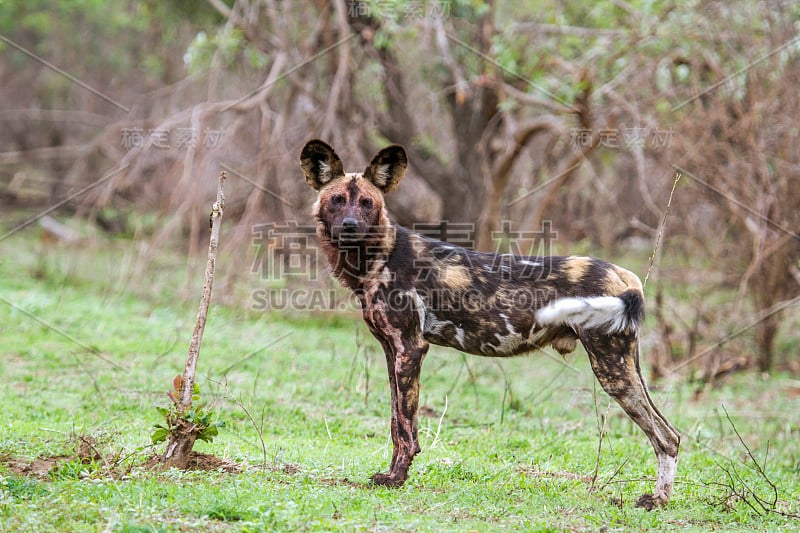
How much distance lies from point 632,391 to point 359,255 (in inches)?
76.4

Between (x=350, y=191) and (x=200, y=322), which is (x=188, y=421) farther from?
(x=350, y=191)

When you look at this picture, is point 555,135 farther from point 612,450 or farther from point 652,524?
point 652,524

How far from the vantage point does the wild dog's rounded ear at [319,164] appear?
5.77 metres

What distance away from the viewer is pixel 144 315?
35.4 ft

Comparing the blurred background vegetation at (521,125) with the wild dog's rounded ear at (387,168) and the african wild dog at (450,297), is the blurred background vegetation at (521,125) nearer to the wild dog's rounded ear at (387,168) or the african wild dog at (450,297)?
the wild dog's rounded ear at (387,168)

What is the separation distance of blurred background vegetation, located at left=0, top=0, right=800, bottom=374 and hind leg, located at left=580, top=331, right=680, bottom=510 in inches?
192

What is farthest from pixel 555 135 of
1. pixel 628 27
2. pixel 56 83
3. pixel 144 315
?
pixel 56 83

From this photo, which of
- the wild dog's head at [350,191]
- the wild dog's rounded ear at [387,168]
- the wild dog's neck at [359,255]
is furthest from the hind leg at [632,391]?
the wild dog's rounded ear at [387,168]

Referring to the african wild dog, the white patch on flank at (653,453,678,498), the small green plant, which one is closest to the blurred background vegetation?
the african wild dog

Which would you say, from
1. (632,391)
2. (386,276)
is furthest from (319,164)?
(632,391)

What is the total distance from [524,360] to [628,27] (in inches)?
179

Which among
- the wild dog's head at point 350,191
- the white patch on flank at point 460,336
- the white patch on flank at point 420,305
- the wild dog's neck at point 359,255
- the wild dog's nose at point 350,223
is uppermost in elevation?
the wild dog's head at point 350,191

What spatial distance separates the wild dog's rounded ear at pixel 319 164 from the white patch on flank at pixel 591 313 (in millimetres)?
1710

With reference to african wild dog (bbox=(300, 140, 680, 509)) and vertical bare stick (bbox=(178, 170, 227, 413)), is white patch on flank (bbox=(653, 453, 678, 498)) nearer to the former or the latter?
african wild dog (bbox=(300, 140, 680, 509))
